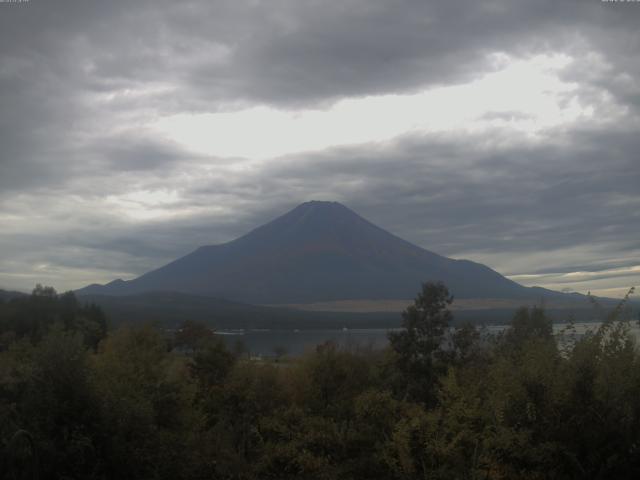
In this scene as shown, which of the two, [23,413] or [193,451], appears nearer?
[23,413]

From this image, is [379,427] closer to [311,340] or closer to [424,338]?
[424,338]

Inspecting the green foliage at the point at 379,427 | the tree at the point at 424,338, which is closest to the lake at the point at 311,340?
the green foliage at the point at 379,427

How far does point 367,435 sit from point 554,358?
139 inches

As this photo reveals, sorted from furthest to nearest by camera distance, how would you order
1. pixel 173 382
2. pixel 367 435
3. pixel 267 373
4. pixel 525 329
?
pixel 267 373 < pixel 525 329 < pixel 173 382 < pixel 367 435

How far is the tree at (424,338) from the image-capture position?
2378 cm

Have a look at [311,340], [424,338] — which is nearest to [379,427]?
[424,338]

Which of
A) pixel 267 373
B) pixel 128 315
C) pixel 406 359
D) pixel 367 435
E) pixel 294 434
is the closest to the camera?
pixel 367 435

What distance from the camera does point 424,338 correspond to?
80.8 feet

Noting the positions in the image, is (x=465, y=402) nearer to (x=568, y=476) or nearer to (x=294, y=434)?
(x=568, y=476)

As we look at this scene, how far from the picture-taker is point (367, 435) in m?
12.7

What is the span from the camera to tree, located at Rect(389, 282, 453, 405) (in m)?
23.8

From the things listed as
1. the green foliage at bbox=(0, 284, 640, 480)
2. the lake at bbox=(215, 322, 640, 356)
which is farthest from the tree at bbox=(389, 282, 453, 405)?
the green foliage at bbox=(0, 284, 640, 480)

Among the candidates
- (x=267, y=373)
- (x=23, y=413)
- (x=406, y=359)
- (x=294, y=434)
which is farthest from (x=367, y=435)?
(x=267, y=373)

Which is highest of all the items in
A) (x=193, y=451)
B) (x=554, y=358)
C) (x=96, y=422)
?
(x=554, y=358)
